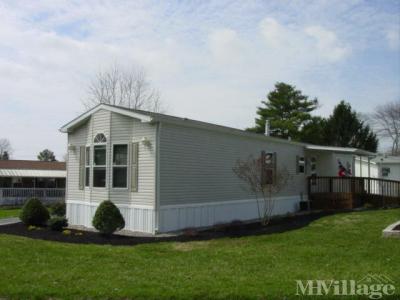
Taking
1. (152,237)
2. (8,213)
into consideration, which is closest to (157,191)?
(152,237)

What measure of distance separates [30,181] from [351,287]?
3816cm

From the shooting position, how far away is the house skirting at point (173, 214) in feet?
41.5

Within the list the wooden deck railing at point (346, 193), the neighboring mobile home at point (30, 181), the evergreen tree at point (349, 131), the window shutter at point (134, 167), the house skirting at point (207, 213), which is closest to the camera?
the house skirting at point (207, 213)

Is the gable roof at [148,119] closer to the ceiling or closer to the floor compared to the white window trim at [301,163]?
closer to the ceiling

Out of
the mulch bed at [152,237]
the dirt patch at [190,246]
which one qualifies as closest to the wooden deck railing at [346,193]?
the mulch bed at [152,237]

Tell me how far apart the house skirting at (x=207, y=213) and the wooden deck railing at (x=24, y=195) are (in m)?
20.4

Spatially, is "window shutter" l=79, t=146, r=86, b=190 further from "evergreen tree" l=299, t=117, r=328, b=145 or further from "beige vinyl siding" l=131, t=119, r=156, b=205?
"evergreen tree" l=299, t=117, r=328, b=145

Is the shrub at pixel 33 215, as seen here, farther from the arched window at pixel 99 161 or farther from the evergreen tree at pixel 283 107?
the evergreen tree at pixel 283 107

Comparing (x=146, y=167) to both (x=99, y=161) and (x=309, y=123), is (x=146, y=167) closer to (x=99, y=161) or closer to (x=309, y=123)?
(x=99, y=161)

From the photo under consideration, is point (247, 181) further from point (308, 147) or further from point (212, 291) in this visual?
point (212, 291)

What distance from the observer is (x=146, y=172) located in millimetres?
12711

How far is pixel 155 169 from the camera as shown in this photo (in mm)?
12516

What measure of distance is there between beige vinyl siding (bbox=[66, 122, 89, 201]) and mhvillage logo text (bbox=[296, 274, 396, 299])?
388 inches

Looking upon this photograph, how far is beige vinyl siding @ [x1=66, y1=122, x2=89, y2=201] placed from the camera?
1482 cm
